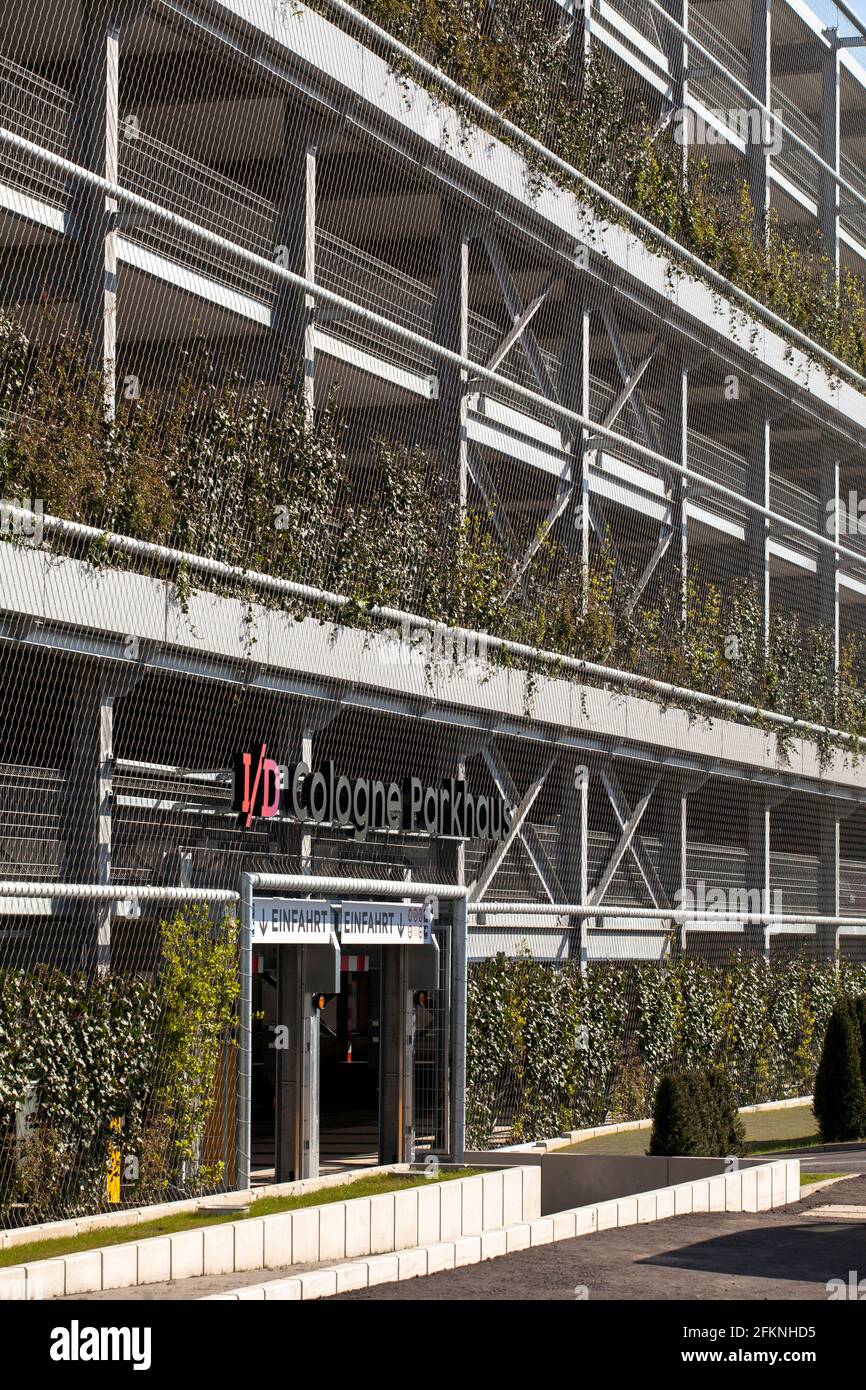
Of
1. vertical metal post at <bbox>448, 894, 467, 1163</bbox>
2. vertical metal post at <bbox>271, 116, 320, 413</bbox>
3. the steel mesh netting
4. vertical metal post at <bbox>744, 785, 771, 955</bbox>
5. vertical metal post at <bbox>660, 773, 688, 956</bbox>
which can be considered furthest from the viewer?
vertical metal post at <bbox>744, 785, 771, 955</bbox>

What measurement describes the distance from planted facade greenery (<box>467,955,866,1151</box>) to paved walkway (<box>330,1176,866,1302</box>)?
439 cm

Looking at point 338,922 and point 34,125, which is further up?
point 34,125

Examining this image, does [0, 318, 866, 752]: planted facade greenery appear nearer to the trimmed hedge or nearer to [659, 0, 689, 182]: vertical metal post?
the trimmed hedge

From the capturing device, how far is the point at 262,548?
17328 mm

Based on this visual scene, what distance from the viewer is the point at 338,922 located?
1669 cm

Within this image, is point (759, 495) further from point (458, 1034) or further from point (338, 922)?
point (338, 922)

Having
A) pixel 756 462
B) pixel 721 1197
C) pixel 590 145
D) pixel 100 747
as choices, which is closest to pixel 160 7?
pixel 100 747

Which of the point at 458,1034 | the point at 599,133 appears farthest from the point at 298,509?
the point at 599,133

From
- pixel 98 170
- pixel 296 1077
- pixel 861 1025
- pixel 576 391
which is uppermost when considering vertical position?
pixel 576 391

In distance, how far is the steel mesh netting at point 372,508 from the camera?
15070mm

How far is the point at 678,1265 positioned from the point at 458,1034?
5645mm

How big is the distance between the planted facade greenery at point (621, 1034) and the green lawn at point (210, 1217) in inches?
181

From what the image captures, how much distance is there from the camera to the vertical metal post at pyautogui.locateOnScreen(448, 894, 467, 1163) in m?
17.5

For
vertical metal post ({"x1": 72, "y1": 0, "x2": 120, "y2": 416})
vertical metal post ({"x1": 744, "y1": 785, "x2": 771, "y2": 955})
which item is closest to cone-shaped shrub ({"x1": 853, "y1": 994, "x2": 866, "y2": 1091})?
vertical metal post ({"x1": 744, "y1": 785, "x2": 771, "y2": 955})
